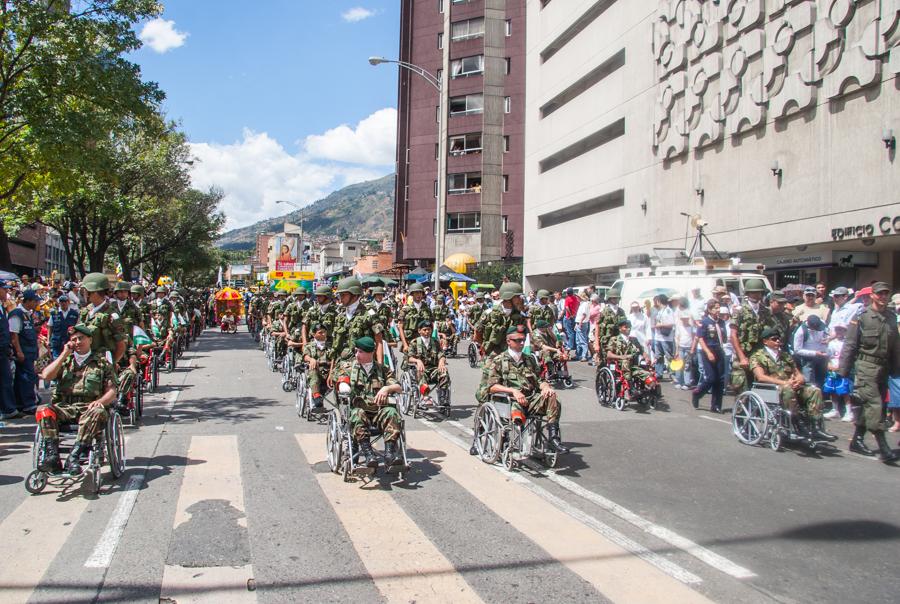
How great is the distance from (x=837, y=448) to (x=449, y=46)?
1881 inches

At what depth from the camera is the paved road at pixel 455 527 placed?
15.7 feet

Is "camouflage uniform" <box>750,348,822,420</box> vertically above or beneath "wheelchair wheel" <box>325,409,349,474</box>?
above

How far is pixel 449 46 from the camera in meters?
52.4

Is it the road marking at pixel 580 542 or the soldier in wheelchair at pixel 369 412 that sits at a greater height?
the soldier in wheelchair at pixel 369 412

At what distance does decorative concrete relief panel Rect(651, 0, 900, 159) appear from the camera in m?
18.3

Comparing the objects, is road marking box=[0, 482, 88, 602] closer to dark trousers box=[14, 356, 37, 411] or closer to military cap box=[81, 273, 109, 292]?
military cap box=[81, 273, 109, 292]

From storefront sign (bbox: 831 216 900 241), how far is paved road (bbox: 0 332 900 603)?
33.8 feet

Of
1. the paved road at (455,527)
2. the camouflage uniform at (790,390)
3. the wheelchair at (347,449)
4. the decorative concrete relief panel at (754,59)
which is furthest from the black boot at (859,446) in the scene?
the decorative concrete relief panel at (754,59)

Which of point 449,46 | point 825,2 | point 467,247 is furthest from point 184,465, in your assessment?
point 449,46

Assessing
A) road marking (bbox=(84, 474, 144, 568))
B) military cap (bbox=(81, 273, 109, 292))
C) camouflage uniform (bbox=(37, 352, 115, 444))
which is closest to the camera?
road marking (bbox=(84, 474, 144, 568))

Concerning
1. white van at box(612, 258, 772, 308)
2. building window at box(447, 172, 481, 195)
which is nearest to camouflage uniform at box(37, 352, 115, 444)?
white van at box(612, 258, 772, 308)

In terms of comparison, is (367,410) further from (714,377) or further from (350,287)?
(714,377)

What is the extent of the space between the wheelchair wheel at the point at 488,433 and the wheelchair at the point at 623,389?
183 inches

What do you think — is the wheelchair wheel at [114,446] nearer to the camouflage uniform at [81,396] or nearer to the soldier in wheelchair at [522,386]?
the camouflage uniform at [81,396]
